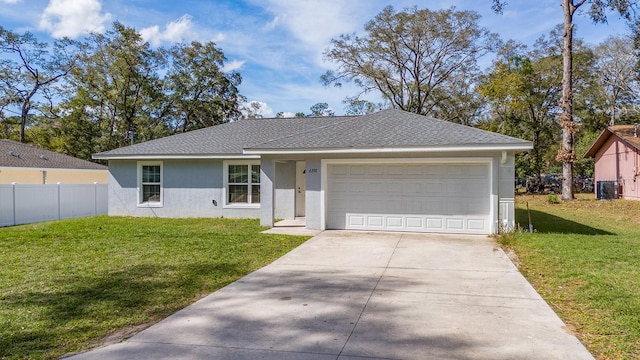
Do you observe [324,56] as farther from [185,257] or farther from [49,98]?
[185,257]

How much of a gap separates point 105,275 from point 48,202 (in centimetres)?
1118

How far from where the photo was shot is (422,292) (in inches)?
230

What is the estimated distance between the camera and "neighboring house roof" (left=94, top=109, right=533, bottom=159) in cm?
1062

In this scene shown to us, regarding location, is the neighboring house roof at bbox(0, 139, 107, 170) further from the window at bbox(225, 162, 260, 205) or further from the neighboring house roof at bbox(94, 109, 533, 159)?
the window at bbox(225, 162, 260, 205)

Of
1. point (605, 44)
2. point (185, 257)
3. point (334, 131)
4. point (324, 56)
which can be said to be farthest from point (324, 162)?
point (605, 44)

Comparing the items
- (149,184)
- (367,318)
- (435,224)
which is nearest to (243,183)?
(149,184)

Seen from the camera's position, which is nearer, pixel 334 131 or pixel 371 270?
pixel 371 270

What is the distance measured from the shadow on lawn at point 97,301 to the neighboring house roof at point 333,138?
511 cm

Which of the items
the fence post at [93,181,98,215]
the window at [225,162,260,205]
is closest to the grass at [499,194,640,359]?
the window at [225,162,260,205]

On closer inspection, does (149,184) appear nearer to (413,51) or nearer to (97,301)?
(97,301)

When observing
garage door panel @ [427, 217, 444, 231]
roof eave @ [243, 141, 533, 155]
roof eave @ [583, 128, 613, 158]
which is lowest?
garage door panel @ [427, 217, 444, 231]

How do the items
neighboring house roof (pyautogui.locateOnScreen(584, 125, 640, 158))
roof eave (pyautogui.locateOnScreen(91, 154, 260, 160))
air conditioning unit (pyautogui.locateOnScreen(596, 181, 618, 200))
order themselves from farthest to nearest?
air conditioning unit (pyautogui.locateOnScreen(596, 181, 618, 200)) < neighboring house roof (pyautogui.locateOnScreen(584, 125, 640, 158)) < roof eave (pyautogui.locateOnScreen(91, 154, 260, 160))

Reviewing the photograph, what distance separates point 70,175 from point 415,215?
20385 millimetres

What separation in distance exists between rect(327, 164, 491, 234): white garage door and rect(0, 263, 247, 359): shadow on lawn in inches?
195
